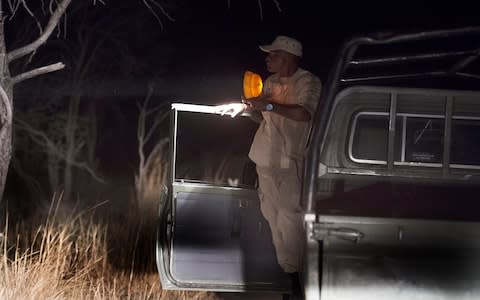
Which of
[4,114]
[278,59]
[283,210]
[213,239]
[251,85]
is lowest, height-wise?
[213,239]

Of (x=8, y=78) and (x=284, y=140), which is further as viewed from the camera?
(x=8, y=78)

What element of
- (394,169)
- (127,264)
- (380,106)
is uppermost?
(380,106)

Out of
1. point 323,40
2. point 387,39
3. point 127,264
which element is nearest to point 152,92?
point 323,40

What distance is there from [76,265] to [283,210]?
7.21 feet

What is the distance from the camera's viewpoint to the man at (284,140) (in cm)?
501

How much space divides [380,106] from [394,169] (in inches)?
22.0

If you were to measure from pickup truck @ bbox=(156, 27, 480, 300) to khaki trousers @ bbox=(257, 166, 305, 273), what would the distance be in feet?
0.56

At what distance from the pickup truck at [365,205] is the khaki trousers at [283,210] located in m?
0.17

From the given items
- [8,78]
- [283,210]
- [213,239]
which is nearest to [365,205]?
[283,210]

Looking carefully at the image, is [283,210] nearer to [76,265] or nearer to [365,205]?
[365,205]

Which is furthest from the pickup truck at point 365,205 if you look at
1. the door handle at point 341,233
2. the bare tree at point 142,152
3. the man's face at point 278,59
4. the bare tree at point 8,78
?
the bare tree at point 142,152

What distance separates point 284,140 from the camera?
5.23 m

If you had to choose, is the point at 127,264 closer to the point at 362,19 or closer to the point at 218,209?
the point at 218,209

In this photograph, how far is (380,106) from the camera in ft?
18.2
